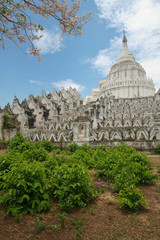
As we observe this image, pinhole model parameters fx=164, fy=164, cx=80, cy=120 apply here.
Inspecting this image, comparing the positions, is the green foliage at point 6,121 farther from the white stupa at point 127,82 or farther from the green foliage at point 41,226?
the white stupa at point 127,82

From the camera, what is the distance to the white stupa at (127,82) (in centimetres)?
5172

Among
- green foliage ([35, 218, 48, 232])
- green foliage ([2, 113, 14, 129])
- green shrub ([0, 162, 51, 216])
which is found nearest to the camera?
green foliage ([35, 218, 48, 232])

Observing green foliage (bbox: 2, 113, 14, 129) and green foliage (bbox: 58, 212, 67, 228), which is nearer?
green foliage (bbox: 58, 212, 67, 228)

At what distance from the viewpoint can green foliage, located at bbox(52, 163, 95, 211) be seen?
15.2 feet

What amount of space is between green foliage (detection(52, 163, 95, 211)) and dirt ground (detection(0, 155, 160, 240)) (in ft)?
0.79

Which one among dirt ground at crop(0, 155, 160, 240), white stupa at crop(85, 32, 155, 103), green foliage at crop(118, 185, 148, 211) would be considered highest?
white stupa at crop(85, 32, 155, 103)

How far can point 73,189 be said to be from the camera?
16.0ft

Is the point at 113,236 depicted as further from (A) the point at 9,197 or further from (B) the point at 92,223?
(A) the point at 9,197

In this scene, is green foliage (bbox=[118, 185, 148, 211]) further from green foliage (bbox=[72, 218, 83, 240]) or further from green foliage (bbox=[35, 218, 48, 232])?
green foliage (bbox=[35, 218, 48, 232])

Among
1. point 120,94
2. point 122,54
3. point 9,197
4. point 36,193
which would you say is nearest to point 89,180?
point 36,193

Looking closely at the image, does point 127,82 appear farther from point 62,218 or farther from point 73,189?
point 62,218

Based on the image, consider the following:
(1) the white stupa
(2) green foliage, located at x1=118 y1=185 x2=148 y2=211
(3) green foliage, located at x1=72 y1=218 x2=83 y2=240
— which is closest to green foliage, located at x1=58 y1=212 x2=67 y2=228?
(3) green foliage, located at x1=72 y1=218 x2=83 y2=240

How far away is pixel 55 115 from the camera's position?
35594mm

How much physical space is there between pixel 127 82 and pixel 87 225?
5297cm
